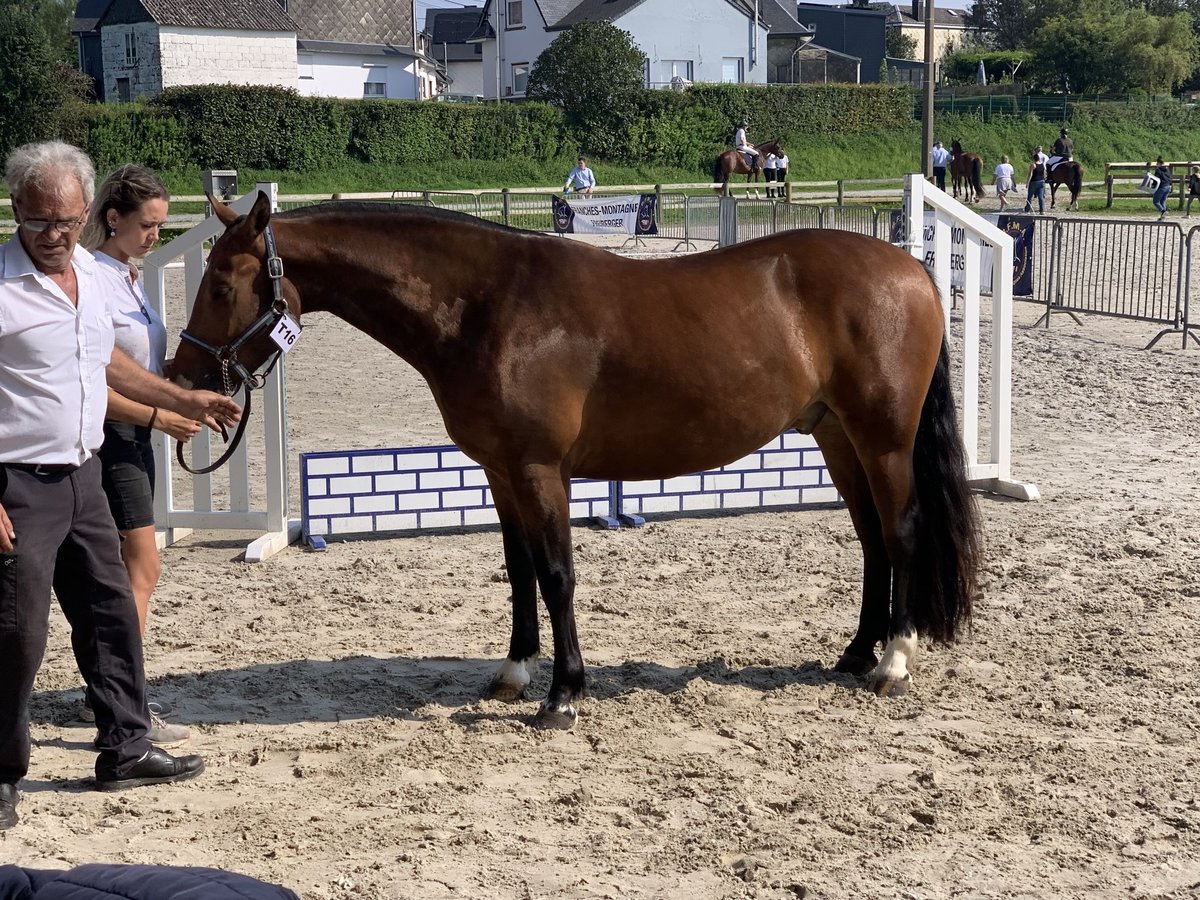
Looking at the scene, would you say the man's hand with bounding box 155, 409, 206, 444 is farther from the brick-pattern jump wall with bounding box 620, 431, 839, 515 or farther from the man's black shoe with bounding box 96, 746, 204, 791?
the brick-pattern jump wall with bounding box 620, 431, 839, 515

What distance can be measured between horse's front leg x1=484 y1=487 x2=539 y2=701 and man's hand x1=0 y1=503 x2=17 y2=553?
1.80 meters

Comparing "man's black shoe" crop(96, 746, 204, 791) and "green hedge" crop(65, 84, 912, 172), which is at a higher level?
"green hedge" crop(65, 84, 912, 172)

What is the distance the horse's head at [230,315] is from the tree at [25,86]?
31.3 meters

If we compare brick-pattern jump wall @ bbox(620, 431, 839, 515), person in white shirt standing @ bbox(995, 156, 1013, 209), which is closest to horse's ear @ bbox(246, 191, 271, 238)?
brick-pattern jump wall @ bbox(620, 431, 839, 515)

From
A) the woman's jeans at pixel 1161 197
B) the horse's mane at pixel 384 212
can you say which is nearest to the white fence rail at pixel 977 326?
the horse's mane at pixel 384 212

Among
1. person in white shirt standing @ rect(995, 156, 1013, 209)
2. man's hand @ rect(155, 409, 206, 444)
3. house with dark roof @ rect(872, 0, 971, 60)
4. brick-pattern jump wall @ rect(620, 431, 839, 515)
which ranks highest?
house with dark roof @ rect(872, 0, 971, 60)

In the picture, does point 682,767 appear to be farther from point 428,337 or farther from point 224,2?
point 224,2

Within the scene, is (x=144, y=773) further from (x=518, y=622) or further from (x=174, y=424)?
(x=518, y=622)

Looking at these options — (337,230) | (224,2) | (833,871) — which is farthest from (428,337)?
(224,2)

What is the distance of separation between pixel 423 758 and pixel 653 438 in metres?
1.39

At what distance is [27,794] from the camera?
160 inches

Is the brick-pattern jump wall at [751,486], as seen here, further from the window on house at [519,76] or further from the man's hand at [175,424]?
the window on house at [519,76]

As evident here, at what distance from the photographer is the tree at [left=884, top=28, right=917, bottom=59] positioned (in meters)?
100

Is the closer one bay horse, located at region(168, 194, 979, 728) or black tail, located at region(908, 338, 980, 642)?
bay horse, located at region(168, 194, 979, 728)
